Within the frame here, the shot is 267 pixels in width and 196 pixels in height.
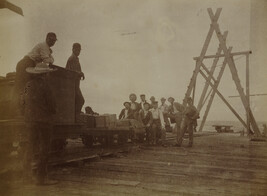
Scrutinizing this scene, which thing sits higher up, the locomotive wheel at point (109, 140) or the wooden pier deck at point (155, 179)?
the locomotive wheel at point (109, 140)

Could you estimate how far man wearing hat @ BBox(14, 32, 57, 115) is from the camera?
147 inches

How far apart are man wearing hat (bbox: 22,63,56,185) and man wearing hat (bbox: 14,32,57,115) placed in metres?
0.08

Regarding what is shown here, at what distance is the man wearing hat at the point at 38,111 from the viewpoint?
3.67m

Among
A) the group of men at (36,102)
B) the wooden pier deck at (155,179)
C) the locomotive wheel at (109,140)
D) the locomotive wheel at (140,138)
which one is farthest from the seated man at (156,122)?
the group of men at (36,102)

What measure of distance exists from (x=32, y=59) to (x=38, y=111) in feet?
2.22

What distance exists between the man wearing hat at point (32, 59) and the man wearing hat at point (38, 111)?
8cm

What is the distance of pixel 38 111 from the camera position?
3.72m

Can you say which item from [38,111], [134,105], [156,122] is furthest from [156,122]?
[38,111]

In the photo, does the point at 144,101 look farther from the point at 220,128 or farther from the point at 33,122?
the point at 220,128

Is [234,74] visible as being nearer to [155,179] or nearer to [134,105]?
[134,105]

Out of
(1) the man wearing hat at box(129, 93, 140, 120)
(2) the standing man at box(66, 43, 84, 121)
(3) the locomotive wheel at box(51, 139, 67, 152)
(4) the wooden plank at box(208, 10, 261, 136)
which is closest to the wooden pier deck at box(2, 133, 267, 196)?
(3) the locomotive wheel at box(51, 139, 67, 152)

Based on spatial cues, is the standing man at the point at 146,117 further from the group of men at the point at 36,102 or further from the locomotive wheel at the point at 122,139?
the group of men at the point at 36,102

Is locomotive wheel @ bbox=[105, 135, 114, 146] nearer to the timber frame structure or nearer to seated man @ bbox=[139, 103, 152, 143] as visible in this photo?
seated man @ bbox=[139, 103, 152, 143]

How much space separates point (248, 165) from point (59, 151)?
369 cm
